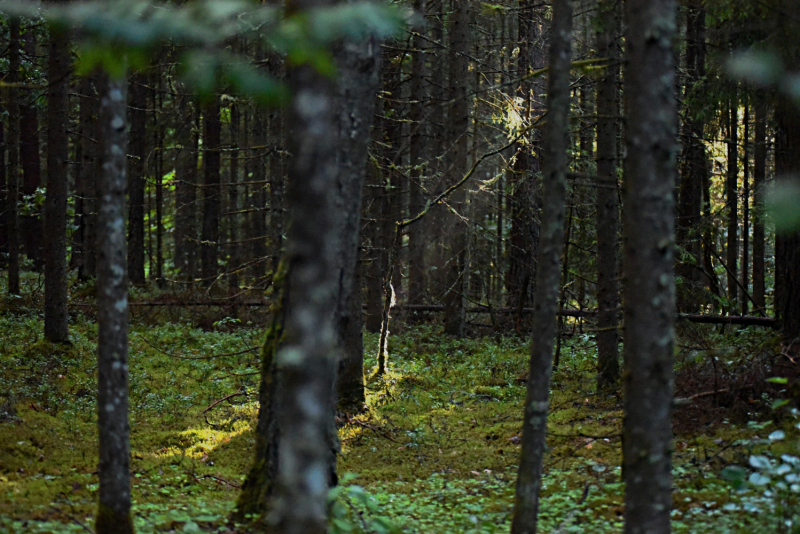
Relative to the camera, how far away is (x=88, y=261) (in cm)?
2253

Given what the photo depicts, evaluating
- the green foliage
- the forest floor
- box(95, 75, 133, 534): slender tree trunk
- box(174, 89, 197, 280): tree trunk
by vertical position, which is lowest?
the forest floor

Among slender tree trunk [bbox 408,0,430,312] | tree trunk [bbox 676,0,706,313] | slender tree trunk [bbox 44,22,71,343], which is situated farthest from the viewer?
slender tree trunk [bbox 408,0,430,312]

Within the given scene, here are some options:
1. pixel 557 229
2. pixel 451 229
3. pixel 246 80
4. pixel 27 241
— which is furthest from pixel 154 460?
pixel 27 241

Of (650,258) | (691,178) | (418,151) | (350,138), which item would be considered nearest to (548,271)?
A: (650,258)

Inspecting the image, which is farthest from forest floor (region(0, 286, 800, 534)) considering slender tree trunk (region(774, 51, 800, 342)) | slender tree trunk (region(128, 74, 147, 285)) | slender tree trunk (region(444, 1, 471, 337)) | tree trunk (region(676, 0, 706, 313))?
slender tree trunk (region(128, 74, 147, 285))

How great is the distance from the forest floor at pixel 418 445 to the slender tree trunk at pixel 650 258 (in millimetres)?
848

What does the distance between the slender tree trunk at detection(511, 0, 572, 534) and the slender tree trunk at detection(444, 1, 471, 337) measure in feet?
31.9

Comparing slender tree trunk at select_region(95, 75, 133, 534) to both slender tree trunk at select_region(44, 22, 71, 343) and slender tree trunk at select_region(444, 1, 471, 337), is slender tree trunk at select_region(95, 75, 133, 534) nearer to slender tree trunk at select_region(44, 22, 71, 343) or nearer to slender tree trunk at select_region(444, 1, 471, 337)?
slender tree trunk at select_region(44, 22, 71, 343)

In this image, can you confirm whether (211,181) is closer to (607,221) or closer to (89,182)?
(89,182)

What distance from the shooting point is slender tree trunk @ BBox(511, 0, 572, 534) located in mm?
5023

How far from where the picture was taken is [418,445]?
9.21 meters

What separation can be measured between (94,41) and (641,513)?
4.39m

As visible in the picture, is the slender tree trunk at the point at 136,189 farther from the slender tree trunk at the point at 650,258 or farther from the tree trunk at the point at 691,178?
the slender tree trunk at the point at 650,258

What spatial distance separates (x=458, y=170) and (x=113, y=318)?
13029 millimetres
